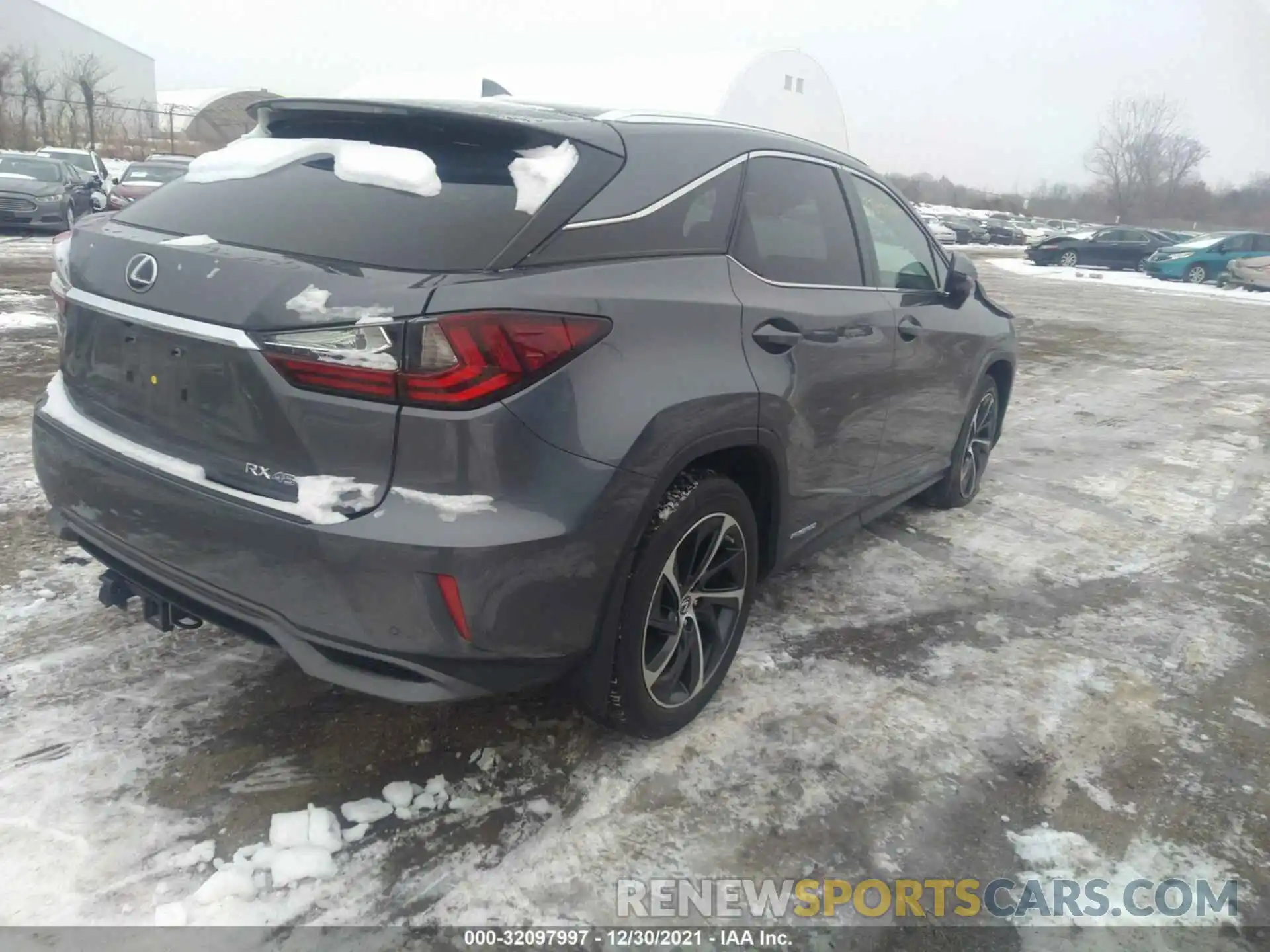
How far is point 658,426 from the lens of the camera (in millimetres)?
2344

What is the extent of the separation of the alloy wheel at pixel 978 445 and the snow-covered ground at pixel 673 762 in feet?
2.66

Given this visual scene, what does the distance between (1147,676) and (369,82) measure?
1999 inches

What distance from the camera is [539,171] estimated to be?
2.30 m

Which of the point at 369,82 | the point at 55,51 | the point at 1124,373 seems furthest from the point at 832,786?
the point at 55,51

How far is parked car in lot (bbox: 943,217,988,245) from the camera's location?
42562mm

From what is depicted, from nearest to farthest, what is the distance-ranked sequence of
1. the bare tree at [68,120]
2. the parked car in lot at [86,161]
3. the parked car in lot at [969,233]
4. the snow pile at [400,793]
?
the snow pile at [400,793]
the parked car in lot at [86,161]
the bare tree at [68,120]
the parked car in lot at [969,233]

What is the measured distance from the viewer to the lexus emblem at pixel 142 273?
228cm

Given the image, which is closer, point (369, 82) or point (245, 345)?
point (245, 345)

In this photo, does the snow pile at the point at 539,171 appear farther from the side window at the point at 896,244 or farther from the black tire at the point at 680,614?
the side window at the point at 896,244

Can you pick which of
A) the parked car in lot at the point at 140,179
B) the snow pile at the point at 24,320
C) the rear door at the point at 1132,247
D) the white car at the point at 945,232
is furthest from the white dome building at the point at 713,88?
the snow pile at the point at 24,320

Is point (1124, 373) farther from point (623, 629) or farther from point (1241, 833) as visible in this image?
point (623, 629)

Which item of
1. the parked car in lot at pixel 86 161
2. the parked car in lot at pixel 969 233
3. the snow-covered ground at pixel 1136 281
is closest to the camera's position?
the parked car in lot at pixel 86 161

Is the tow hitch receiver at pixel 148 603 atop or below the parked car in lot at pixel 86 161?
below

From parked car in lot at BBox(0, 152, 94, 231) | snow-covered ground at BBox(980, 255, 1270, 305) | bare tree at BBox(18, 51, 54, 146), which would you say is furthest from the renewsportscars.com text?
bare tree at BBox(18, 51, 54, 146)
